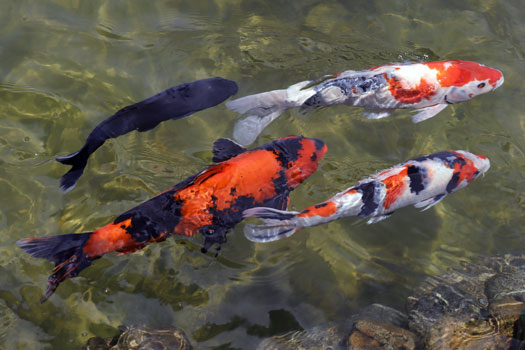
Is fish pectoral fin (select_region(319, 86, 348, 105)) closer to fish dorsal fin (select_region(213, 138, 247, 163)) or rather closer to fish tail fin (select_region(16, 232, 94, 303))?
fish dorsal fin (select_region(213, 138, 247, 163))

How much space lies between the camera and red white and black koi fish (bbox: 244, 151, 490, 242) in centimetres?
482

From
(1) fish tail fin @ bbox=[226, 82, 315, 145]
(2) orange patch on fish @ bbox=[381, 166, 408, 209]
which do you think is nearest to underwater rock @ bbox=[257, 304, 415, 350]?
(2) orange patch on fish @ bbox=[381, 166, 408, 209]

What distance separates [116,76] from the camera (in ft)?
21.4

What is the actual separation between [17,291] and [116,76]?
313cm

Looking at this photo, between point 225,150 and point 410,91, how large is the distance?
247 cm

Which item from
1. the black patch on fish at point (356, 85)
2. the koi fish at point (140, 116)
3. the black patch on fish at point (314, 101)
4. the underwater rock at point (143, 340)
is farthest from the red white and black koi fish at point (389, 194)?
the koi fish at point (140, 116)

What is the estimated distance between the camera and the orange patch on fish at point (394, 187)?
5191mm

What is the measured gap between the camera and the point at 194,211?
4.81m

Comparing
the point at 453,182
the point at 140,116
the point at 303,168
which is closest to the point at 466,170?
the point at 453,182

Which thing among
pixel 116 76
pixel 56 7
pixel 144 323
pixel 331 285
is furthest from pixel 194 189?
pixel 56 7

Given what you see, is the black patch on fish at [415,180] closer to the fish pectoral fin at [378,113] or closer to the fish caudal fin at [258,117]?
the fish pectoral fin at [378,113]

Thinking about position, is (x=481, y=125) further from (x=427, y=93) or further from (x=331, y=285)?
(x=331, y=285)

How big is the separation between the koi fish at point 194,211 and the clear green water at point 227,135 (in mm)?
543

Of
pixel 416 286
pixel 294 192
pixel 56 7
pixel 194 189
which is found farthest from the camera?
pixel 56 7
